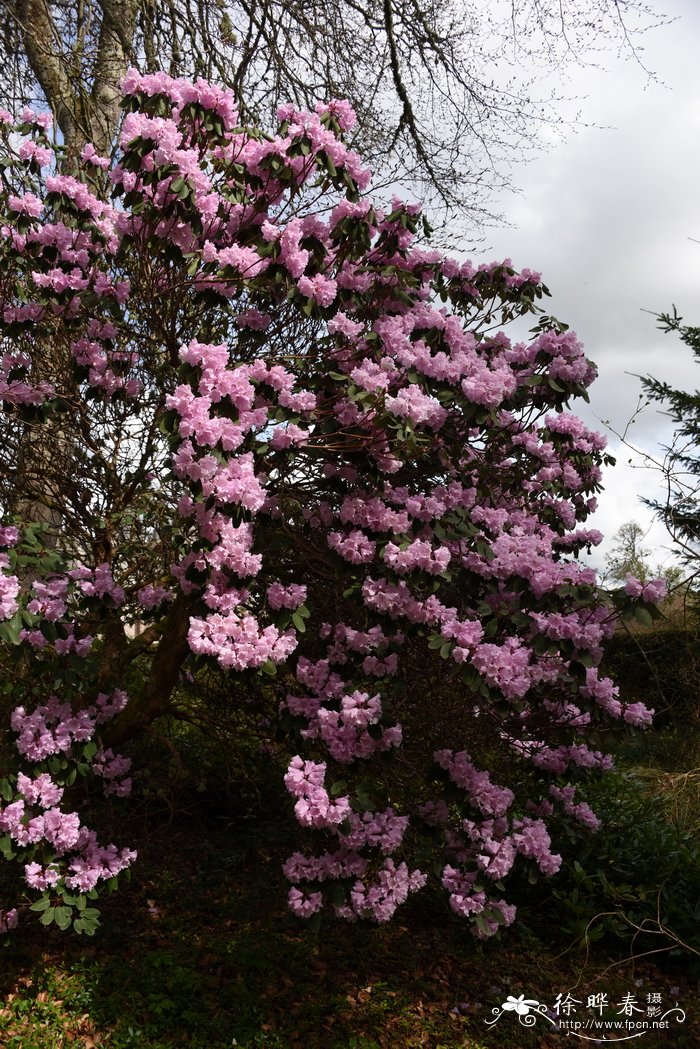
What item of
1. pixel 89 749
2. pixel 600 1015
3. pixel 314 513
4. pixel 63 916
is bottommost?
pixel 600 1015

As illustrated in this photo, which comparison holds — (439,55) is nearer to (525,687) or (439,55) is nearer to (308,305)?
(308,305)

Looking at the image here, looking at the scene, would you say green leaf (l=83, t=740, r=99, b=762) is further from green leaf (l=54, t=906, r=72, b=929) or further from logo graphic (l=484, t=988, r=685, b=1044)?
logo graphic (l=484, t=988, r=685, b=1044)

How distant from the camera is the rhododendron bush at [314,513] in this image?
321 centimetres

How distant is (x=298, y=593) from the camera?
10.7 ft

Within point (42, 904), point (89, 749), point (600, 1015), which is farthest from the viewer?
point (600, 1015)

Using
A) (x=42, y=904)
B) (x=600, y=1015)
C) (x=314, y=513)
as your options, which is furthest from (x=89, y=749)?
(x=600, y=1015)

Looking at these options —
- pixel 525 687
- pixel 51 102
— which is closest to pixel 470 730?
pixel 525 687

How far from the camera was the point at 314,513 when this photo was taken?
3.82 metres

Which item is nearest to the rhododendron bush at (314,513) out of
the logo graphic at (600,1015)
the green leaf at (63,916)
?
the green leaf at (63,916)

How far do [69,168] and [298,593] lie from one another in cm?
404

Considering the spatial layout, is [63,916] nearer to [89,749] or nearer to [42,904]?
[42,904]

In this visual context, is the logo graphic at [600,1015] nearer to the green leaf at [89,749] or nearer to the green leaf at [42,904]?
the green leaf at [42,904]

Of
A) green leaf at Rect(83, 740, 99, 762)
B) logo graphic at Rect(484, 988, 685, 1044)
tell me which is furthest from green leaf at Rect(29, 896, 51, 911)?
logo graphic at Rect(484, 988, 685, 1044)

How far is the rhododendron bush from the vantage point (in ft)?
10.5
